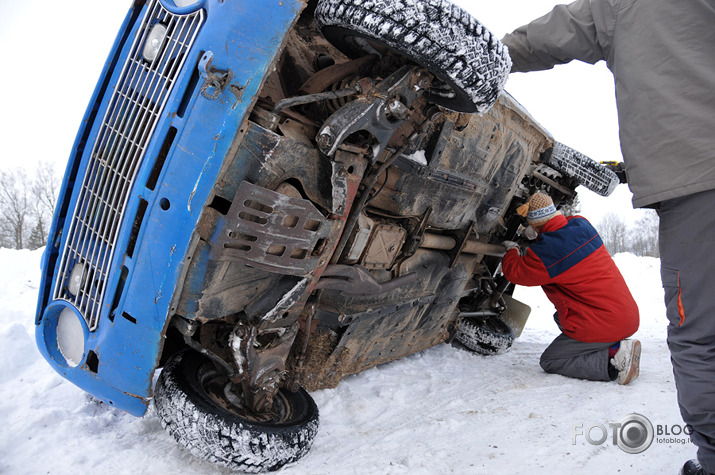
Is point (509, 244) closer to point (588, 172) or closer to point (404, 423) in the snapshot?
point (588, 172)

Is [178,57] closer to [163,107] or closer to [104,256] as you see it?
[163,107]

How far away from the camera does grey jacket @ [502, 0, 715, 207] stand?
183 cm

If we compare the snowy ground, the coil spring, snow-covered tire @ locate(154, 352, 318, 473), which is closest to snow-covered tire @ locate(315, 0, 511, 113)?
the coil spring

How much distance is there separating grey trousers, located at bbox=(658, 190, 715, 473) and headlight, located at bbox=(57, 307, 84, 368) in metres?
2.51

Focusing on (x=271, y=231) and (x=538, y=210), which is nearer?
(x=271, y=231)

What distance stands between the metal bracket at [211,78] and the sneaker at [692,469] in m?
2.45

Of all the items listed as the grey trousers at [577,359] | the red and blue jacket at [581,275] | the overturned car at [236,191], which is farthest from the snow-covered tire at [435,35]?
the grey trousers at [577,359]

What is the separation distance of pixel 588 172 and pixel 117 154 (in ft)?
13.4

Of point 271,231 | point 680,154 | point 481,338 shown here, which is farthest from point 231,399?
point 481,338

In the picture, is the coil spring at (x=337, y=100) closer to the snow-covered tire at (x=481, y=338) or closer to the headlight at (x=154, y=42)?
the headlight at (x=154, y=42)

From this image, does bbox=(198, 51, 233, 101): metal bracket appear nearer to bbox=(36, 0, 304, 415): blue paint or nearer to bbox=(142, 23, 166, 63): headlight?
bbox=(36, 0, 304, 415): blue paint

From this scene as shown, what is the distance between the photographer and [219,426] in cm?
179

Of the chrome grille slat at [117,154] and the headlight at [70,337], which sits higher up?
the chrome grille slat at [117,154]

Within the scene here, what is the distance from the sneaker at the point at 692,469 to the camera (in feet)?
6.30
